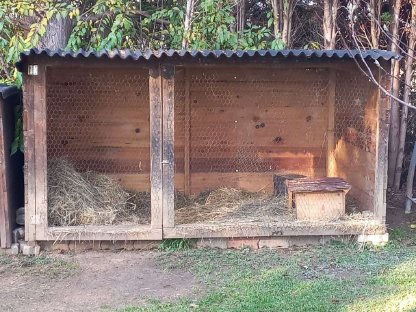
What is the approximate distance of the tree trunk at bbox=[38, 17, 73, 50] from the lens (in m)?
8.12

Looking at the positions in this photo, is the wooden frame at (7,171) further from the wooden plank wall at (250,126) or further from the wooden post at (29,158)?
the wooden plank wall at (250,126)

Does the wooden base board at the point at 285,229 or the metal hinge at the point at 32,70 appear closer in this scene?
the metal hinge at the point at 32,70

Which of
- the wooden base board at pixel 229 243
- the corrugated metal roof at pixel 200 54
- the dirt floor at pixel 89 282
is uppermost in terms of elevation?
the corrugated metal roof at pixel 200 54

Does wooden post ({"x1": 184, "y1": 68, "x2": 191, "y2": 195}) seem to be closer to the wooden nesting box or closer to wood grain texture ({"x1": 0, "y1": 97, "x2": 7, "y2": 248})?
the wooden nesting box

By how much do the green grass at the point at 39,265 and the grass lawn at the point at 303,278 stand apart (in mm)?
906

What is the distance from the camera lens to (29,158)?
19.0 ft

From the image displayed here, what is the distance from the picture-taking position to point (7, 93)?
597 cm

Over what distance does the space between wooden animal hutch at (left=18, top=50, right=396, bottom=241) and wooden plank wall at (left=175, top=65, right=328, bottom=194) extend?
0.01 m

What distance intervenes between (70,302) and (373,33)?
206 inches

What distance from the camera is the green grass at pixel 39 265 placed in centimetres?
540

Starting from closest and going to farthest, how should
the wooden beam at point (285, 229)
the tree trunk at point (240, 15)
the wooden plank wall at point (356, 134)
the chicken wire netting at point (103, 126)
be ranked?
the wooden beam at point (285, 229)
the wooden plank wall at point (356, 134)
the chicken wire netting at point (103, 126)
the tree trunk at point (240, 15)

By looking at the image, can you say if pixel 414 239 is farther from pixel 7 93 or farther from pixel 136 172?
pixel 7 93

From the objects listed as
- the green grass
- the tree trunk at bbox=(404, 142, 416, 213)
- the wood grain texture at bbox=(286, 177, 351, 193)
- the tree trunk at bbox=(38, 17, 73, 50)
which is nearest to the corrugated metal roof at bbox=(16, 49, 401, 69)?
the wood grain texture at bbox=(286, 177, 351, 193)

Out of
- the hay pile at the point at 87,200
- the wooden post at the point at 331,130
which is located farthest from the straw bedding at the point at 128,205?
the wooden post at the point at 331,130
